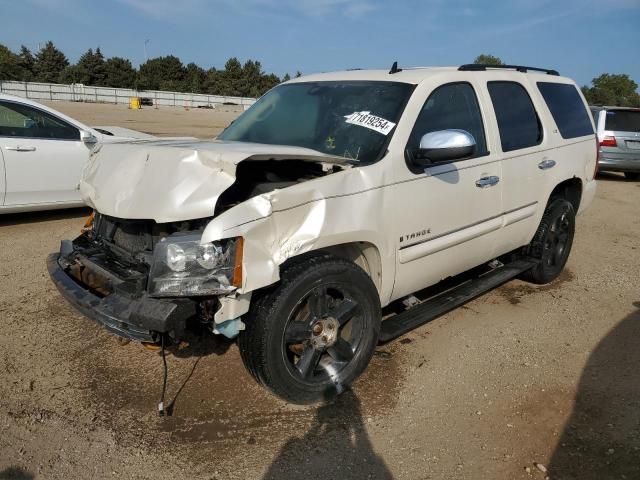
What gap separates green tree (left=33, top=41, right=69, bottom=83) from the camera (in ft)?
304

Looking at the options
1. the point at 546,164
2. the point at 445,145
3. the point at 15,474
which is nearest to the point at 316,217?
the point at 445,145

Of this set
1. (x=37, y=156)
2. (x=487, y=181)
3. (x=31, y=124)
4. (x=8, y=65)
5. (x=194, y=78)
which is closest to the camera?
(x=487, y=181)

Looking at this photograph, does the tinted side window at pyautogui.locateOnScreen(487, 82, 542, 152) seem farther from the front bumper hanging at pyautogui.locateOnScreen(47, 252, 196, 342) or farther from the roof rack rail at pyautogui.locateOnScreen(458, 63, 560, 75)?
the front bumper hanging at pyautogui.locateOnScreen(47, 252, 196, 342)

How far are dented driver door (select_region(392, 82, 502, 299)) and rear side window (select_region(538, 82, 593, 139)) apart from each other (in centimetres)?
129

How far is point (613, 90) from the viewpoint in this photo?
88688mm

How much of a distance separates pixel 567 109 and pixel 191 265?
417 centimetres

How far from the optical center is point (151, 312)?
2.66 meters

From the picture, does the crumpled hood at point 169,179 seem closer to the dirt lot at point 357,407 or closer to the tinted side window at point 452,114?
the tinted side window at point 452,114

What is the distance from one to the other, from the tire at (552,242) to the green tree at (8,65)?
78018mm

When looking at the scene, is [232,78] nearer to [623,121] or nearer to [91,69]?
[91,69]

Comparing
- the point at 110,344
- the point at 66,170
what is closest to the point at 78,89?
the point at 66,170

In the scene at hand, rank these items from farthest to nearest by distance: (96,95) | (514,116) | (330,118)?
1. (96,95)
2. (514,116)
3. (330,118)

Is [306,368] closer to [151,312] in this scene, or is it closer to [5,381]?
[151,312]

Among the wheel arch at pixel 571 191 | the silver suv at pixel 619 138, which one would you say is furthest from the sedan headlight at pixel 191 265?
the silver suv at pixel 619 138
